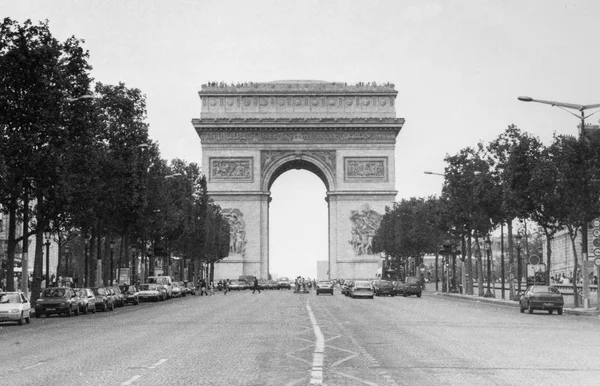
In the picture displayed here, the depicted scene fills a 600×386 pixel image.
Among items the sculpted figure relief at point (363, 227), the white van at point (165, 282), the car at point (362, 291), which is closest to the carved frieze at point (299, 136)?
the sculpted figure relief at point (363, 227)

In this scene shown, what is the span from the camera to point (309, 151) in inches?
4781

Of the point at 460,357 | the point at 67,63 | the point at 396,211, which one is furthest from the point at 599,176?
the point at 396,211

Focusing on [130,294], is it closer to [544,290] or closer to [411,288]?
[411,288]

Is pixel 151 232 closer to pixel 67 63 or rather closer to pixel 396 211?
pixel 67 63

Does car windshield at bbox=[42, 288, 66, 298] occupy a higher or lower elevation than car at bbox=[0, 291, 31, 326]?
higher

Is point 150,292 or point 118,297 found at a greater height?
point 150,292

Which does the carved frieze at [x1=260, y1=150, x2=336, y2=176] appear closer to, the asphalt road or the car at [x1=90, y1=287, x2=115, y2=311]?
the car at [x1=90, y1=287, x2=115, y2=311]

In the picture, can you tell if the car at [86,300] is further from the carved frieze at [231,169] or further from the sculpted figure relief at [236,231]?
the carved frieze at [231,169]

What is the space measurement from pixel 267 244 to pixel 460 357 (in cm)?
10440

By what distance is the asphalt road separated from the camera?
16875 mm

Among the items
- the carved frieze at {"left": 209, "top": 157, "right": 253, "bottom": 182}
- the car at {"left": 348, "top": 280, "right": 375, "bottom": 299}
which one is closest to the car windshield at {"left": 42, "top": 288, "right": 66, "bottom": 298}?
the car at {"left": 348, "top": 280, "right": 375, "bottom": 299}

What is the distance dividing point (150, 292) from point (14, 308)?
3395cm

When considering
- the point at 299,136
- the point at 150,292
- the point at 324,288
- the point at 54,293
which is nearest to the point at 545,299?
the point at 54,293

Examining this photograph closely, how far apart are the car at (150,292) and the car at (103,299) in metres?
14.5
